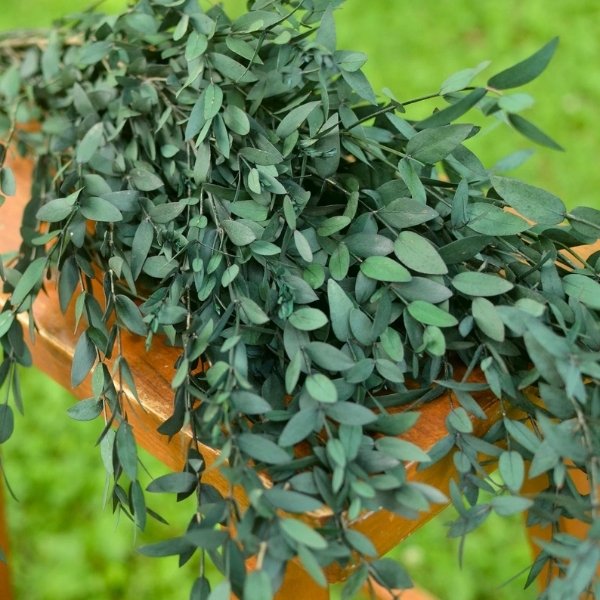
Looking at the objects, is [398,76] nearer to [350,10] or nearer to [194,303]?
[350,10]

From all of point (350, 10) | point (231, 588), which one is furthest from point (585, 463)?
point (350, 10)

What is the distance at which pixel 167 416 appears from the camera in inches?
28.1

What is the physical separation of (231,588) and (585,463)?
0.24 m

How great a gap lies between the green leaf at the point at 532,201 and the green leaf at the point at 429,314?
11 centimetres

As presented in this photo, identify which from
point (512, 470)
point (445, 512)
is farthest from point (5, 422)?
point (445, 512)

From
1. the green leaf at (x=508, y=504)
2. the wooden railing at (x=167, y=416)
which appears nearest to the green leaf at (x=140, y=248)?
the wooden railing at (x=167, y=416)

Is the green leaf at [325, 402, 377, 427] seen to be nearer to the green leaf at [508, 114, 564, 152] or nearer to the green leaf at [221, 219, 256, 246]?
the green leaf at [221, 219, 256, 246]

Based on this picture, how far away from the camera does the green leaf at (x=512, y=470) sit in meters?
0.56

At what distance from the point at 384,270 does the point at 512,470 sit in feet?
0.54

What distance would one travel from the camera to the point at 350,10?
266 cm

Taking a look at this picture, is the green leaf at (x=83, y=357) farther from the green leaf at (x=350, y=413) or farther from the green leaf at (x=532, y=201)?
the green leaf at (x=532, y=201)

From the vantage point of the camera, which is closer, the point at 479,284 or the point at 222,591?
the point at 222,591

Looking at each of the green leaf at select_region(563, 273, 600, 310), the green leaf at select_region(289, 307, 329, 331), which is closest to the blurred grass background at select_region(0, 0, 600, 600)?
the green leaf at select_region(289, 307, 329, 331)

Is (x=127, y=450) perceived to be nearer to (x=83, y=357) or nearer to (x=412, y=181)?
(x=83, y=357)
